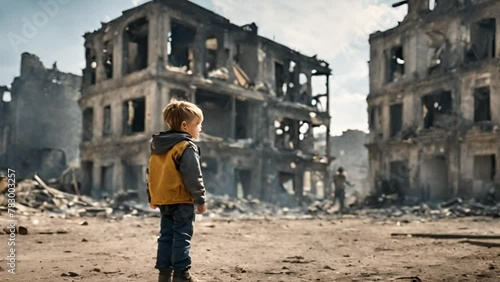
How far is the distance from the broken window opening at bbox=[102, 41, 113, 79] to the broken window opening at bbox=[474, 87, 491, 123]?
21.3 metres

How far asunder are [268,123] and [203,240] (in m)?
21.9

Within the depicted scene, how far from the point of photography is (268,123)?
28984mm

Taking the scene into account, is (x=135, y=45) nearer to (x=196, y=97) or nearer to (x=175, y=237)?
(x=196, y=97)

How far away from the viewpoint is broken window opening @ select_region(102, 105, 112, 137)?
26531 millimetres

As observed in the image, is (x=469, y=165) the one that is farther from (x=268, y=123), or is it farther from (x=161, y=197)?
(x=161, y=197)

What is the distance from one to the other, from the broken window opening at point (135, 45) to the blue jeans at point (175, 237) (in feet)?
76.1

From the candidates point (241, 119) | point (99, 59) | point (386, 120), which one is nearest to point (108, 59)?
point (99, 59)

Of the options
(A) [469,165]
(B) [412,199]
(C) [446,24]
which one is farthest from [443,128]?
(C) [446,24]

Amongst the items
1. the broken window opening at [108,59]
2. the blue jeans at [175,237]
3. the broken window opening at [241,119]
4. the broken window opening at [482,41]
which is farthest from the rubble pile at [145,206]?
the blue jeans at [175,237]

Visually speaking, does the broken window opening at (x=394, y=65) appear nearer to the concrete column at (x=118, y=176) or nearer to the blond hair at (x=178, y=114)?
the concrete column at (x=118, y=176)

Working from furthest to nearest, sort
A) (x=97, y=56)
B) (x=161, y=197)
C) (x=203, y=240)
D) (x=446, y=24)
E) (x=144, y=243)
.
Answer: (x=97, y=56)
(x=446, y=24)
(x=203, y=240)
(x=144, y=243)
(x=161, y=197)

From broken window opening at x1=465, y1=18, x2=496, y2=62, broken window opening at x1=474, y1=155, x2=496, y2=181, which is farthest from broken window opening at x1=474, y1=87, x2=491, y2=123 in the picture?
broken window opening at x1=474, y1=155, x2=496, y2=181

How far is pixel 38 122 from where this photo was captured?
35.5 metres

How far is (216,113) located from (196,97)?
1.85m
